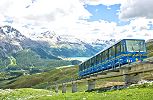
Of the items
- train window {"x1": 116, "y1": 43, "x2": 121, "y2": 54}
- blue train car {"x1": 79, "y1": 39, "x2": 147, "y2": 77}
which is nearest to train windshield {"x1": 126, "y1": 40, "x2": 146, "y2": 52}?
blue train car {"x1": 79, "y1": 39, "x2": 147, "y2": 77}

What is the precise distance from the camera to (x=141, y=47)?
5131 centimetres

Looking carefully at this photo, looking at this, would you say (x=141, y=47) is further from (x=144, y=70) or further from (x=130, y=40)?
(x=144, y=70)

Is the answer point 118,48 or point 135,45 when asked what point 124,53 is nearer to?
point 118,48

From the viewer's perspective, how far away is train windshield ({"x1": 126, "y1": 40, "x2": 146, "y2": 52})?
50366 millimetres

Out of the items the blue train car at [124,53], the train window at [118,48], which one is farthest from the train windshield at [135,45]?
the train window at [118,48]

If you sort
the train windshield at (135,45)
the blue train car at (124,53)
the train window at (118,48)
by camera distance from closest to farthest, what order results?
the blue train car at (124,53) < the train windshield at (135,45) < the train window at (118,48)

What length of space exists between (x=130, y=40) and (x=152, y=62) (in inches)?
550

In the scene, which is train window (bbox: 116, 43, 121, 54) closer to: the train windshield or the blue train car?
the blue train car

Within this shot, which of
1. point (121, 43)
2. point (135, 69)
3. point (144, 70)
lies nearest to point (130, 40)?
point (121, 43)

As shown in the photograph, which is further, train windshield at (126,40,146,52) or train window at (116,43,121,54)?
train window at (116,43,121,54)

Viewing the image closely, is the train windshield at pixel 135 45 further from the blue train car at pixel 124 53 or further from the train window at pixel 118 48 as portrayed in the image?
the train window at pixel 118 48

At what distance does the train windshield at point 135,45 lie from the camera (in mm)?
50366

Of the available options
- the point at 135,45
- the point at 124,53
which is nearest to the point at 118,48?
the point at 124,53

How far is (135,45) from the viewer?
168ft
